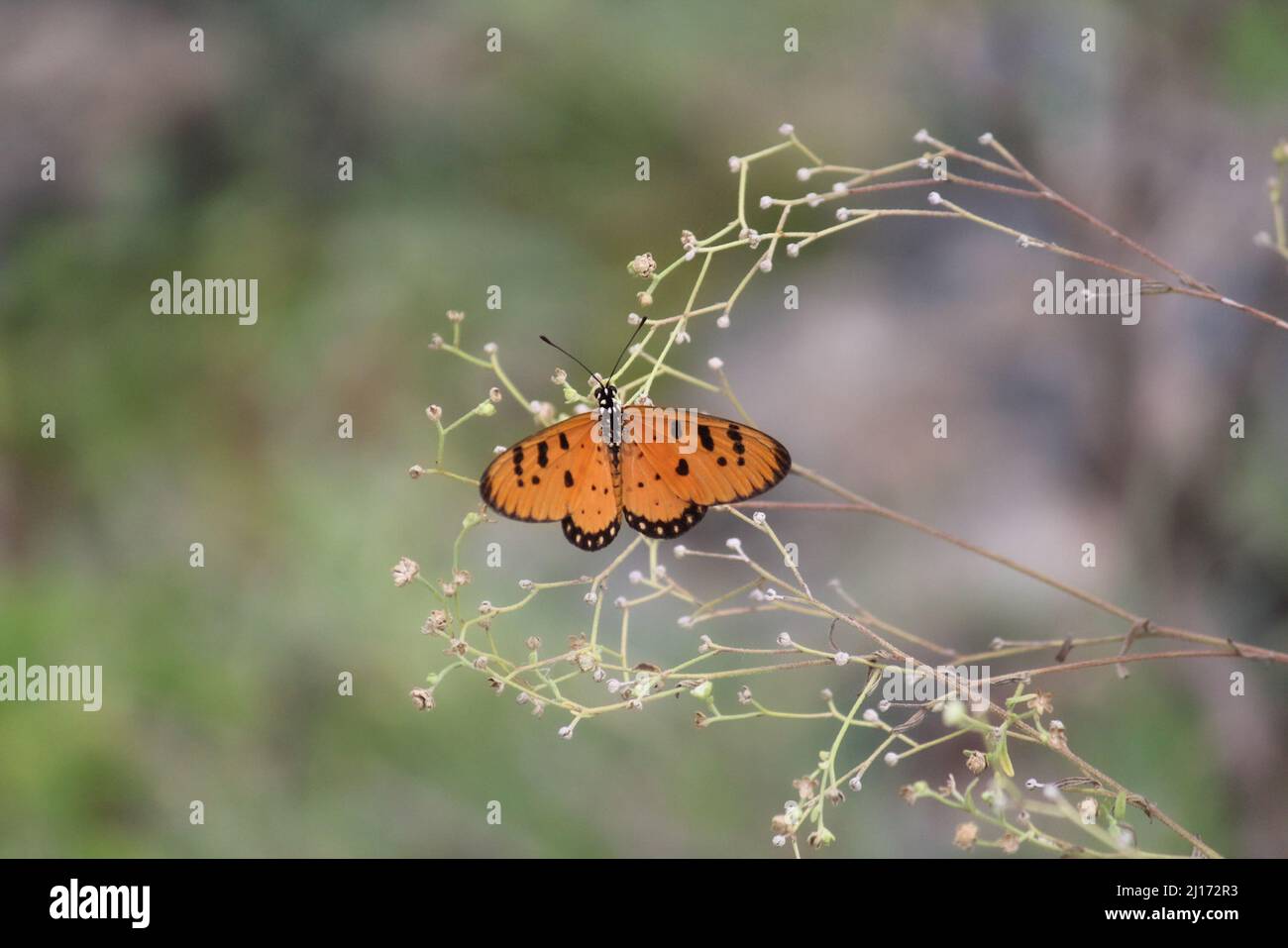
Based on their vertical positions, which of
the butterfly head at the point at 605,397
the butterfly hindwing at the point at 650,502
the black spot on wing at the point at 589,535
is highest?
the butterfly head at the point at 605,397

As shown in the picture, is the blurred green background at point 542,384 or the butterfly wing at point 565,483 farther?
the blurred green background at point 542,384

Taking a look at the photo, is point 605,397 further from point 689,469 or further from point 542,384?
point 542,384

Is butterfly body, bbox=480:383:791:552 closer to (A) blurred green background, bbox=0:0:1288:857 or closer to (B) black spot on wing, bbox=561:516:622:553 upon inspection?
(B) black spot on wing, bbox=561:516:622:553

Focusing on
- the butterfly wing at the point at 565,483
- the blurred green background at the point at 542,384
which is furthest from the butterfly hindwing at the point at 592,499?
the blurred green background at the point at 542,384

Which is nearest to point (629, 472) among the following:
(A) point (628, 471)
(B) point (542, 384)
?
(A) point (628, 471)

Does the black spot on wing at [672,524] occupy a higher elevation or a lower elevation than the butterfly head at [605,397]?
lower

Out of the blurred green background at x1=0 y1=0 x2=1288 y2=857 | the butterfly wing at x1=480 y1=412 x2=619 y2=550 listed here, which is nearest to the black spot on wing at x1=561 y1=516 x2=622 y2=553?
the butterfly wing at x1=480 y1=412 x2=619 y2=550

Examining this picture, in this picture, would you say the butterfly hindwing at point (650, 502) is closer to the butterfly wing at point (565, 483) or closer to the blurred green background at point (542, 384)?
the butterfly wing at point (565, 483)
